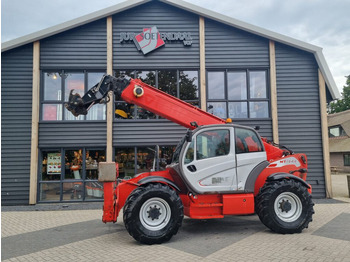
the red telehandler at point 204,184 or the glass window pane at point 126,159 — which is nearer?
the red telehandler at point 204,184

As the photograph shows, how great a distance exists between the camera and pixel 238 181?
5945mm

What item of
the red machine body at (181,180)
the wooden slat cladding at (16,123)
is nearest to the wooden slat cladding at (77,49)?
the wooden slat cladding at (16,123)

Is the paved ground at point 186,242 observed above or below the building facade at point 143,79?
below

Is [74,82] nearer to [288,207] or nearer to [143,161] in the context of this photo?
[143,161]

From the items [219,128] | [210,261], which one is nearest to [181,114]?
[219,128]

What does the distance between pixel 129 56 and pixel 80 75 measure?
6.79 ft

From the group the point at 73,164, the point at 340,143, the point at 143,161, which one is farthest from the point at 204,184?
the point at 340,143

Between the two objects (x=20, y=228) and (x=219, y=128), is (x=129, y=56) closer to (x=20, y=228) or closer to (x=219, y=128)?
(x=219, y=128)

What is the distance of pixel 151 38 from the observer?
10922 mm

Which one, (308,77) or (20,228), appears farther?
(308,77)

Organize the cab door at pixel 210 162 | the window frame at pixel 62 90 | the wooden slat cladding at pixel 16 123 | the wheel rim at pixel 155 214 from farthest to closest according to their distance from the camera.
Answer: the window frame at pixel 62 90, the wooden slat cladding at pixel 16 123, the cab door at pixel 210 162, the wheel rim at pixel 155 214

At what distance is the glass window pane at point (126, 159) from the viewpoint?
10688 mm

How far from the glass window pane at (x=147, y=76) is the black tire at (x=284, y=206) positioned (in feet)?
21.3

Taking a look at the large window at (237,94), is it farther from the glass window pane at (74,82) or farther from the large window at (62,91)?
the glass window pane at (74,82)
